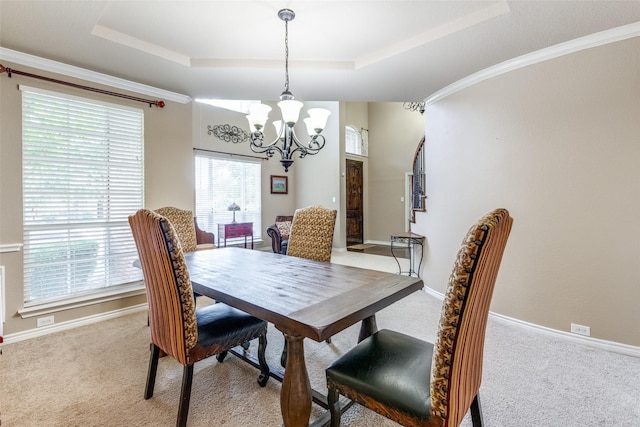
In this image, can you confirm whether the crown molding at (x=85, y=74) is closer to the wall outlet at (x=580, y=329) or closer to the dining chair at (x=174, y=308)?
the dining chair at (x=174, y=308)

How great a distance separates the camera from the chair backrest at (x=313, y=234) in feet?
8.71

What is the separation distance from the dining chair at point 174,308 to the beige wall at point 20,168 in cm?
182

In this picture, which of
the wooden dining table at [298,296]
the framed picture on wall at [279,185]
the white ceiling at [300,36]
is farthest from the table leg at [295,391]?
the framed picture on wall at [279,185]

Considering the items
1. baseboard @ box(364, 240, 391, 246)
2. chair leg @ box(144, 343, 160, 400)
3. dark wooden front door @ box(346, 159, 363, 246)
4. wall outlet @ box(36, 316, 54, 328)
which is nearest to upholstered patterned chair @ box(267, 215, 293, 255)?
dark wooden front door @ box(346, 159, 363, 246)

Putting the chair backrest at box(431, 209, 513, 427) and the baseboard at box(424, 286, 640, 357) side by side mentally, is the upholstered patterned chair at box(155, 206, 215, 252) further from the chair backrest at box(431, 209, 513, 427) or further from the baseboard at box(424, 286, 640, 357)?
the baseboard at box(424, 286, 640, 357)

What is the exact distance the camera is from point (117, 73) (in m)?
3.01

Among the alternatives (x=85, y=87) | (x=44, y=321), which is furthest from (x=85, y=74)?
(x=44, y=321)

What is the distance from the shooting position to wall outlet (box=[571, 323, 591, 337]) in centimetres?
249

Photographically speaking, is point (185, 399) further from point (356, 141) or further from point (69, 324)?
point (356, 141)

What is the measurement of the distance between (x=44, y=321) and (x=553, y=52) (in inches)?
201

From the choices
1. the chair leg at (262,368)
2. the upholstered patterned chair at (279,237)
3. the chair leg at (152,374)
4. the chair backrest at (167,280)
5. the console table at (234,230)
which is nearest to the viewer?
the chair backrest at (167,280)

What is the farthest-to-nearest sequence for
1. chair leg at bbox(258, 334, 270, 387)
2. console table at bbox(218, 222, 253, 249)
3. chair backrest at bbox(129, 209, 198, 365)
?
console table at bbox(218, 222, 253, 249), chair leg at bbox(258, 334, 270, 387), chair backrest at bbox(129, 209, 198, 365)

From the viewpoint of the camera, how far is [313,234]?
108 inches

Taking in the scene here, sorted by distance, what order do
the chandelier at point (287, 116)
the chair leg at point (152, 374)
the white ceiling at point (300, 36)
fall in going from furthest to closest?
the chandelier at point (287, 116) < the white ceiling at point (300, 36) < the chair leg at point (152, 374)
